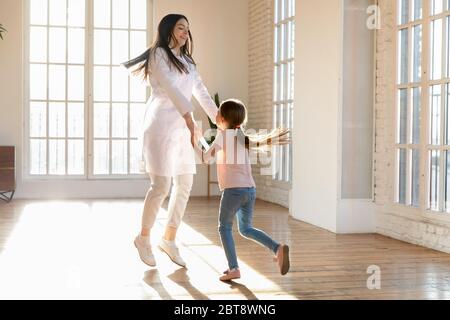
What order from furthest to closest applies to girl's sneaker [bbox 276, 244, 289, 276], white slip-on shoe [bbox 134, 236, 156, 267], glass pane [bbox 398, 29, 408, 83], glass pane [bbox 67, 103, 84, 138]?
1. glass pane [bbox 67, 103, 84, 138]
2. glass pane [bbox 398, 29, 408, 83]
3. white slip-on shoe [bbox 134, 236, 156, 267]
4. girl's sneaker [bbox 276, 244, 289, 276]

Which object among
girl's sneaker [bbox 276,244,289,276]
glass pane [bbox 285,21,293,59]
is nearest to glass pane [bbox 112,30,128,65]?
glass pane [bbox 285,21,293,59]

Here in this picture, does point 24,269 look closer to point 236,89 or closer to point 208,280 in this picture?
point 208,280

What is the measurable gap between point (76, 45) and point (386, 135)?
4.83 m

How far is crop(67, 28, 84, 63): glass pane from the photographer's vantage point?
27.6 ft

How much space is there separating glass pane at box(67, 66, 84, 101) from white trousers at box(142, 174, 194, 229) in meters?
5.16

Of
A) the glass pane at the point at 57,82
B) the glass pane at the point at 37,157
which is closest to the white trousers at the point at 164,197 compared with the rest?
the glass pane at the point at 37,157

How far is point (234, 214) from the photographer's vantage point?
3.29 m

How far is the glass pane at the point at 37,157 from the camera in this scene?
327 inches

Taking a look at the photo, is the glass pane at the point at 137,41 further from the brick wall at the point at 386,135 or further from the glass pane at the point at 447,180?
the glass pane at the point at 447,180

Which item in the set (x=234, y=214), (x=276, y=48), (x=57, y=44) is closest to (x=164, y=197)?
(x=234, y=214)

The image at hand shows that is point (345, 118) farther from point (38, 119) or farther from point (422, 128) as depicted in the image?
point (38, 119)

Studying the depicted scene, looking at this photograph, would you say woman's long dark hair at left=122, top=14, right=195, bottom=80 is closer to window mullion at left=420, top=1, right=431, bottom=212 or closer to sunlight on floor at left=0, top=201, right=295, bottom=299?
sunlight on floor at left=0, top=201, right=295, bottom=299

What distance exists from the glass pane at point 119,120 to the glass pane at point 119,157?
107 mm

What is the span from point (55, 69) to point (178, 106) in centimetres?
545
